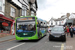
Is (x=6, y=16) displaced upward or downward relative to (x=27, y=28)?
upward

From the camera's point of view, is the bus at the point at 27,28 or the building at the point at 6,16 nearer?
the bus at the point at 27,28

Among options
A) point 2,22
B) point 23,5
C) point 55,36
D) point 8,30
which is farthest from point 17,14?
point 55,36

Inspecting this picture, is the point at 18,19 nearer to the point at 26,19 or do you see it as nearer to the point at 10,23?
the point at 26,19

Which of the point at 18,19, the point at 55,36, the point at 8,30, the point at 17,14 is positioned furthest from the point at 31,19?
the point at 17,14

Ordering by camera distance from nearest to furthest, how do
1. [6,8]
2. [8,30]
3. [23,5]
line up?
[6,8]
[8,30]
[23,5]

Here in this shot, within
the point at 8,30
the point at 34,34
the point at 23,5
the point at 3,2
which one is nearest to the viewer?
the point at 34,34

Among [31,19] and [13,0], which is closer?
[31,19]

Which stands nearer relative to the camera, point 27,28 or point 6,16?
point 27,28

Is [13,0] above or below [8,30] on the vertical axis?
above

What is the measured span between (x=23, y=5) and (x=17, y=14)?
Result: 11.0 ft

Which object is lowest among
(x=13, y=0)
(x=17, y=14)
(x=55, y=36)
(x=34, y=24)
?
(x=55, y=36)

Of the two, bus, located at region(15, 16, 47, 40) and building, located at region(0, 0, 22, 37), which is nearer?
bus, located at region(15, 16, 47, 40)

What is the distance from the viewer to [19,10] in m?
24.5

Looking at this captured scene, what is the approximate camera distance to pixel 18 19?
10992 mm
